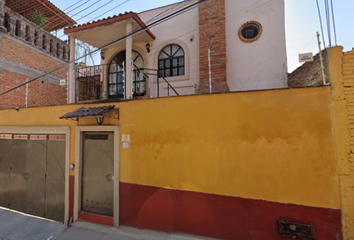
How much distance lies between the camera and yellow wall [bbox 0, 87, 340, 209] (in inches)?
118

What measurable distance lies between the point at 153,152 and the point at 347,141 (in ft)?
11.5

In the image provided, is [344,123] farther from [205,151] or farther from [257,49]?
[257,49]

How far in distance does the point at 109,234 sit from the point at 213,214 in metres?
2.46

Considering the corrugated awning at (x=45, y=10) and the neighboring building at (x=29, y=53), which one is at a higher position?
the corrugated awning at (x=45, y=10)

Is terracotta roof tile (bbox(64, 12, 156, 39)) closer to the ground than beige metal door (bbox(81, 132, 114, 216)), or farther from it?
farther from it

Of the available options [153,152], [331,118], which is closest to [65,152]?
[153,152]

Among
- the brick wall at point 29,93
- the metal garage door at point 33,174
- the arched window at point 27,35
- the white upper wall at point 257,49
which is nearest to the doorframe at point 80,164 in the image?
the metal garage door at point 33,174

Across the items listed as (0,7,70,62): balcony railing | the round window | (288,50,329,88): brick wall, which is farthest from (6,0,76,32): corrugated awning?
(288,50,329,88): brick wall

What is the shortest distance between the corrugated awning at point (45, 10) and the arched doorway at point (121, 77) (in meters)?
5.32

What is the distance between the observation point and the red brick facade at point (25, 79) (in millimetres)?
7280

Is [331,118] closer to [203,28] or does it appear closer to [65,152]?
[203,28]

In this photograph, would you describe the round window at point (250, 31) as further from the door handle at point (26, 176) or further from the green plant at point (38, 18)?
the green plant at point (38, 18)

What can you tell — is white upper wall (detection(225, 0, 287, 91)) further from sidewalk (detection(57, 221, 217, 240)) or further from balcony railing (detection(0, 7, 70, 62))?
balcony railing (detection(0, 7, 70, 62))

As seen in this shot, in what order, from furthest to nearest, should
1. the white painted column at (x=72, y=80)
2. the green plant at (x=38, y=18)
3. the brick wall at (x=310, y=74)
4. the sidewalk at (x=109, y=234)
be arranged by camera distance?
the green plant at (x=38, y=18)
the white painted column at (x=72, y=80)
the sidewalk at (x=109, y=234)
the brick wall at (x=310, y=74)
